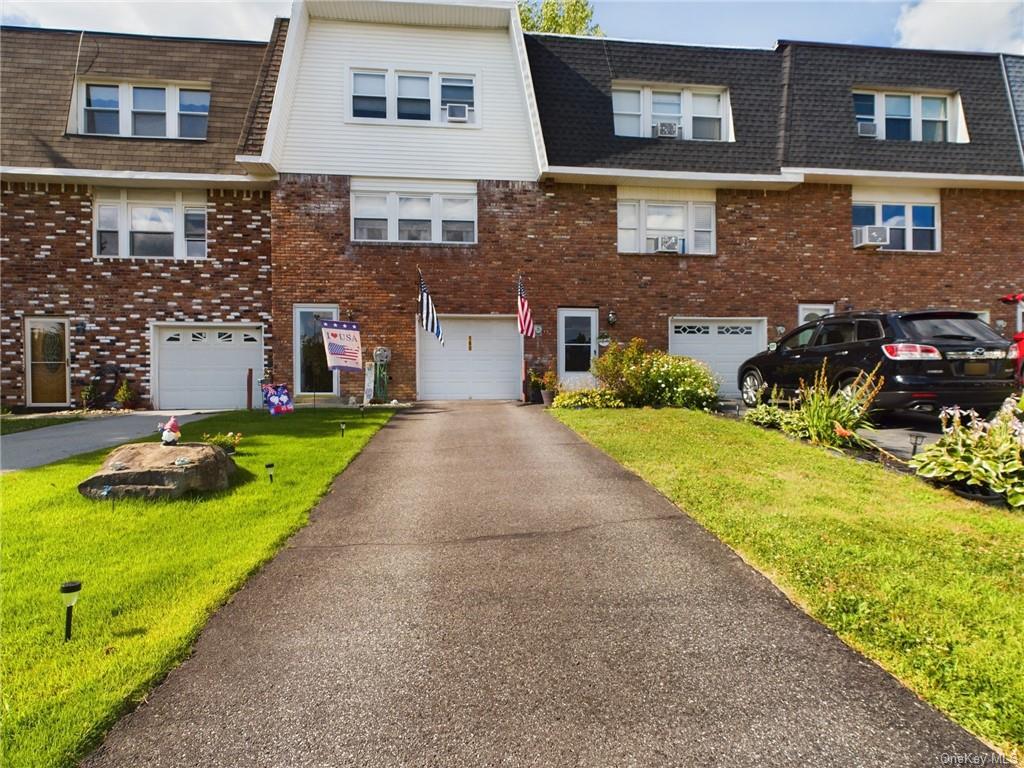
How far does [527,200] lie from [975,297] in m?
11.8

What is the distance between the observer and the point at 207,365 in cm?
1414

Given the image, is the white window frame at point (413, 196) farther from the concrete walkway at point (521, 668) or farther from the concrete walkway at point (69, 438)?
the concrete walkway at point (521, 668)

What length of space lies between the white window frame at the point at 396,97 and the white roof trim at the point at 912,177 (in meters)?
7.78

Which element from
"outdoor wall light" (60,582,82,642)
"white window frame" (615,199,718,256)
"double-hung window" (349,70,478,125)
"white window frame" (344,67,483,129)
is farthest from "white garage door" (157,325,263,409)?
"outdoor wall light" (60,582,82,642)

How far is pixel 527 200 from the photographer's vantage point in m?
14.0

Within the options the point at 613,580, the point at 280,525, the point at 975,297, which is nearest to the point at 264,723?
the point at 613,580

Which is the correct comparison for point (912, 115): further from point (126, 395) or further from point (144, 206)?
point (126, 395)

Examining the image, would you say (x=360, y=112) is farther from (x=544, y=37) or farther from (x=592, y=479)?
(x=592, y=479)

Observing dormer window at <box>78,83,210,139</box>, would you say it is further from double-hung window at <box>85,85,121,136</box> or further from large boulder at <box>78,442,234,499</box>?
large boulder at <box>78,442,234,499</box>

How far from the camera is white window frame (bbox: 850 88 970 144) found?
49.0 feet

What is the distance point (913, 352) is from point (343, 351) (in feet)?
30.7

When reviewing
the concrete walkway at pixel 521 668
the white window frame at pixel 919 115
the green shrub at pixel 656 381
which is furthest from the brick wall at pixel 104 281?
the white window frame at pixel 919 115

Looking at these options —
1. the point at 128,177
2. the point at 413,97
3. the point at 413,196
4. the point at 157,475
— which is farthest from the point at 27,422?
the point at 413,97

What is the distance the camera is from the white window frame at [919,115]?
14945 mm
